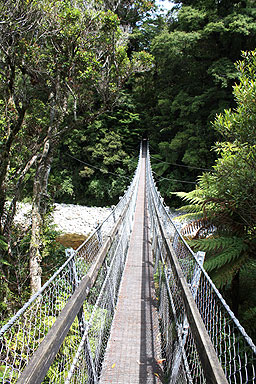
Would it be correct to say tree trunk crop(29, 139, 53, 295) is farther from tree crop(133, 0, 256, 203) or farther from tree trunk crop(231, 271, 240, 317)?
tree crop(133, 0, 256, 203)

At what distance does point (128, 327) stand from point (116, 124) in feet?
53.7

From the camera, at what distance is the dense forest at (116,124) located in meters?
3.78

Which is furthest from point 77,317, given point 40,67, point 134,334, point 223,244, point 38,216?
point 40,67

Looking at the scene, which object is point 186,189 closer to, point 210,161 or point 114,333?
point 210,161

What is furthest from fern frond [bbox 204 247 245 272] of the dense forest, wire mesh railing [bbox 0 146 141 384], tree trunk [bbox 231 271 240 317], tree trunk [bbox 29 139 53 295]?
tree trunk [bbox 29 139 53 295]

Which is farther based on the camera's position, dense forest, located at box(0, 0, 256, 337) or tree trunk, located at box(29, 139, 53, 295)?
tree trunk, located at box(29, 139, 53, 295)

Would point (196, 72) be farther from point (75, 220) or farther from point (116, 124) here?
point (75, 220)

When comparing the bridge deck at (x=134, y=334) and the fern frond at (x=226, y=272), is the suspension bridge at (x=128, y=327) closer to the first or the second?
the bridge deck at (x=134, y=334)

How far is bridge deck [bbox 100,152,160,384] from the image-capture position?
1.62 meters

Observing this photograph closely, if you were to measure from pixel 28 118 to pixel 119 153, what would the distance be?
9.83 m

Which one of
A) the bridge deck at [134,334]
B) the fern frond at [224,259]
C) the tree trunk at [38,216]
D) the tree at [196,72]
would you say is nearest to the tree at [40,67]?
the tree trunk at [38,216]

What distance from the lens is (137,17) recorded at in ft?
57.7

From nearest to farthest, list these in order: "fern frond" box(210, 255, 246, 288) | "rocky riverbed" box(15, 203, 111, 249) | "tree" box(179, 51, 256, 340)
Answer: "fern frond" box(210, 255, 246, 288)
"tree" box(179, 51, 256, 340)
"rocky riverbed" box(15, 203, 111, 249)

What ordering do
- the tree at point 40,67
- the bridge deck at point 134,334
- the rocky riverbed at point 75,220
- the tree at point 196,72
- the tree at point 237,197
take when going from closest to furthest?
the bridge deck at point 134,334
the tree at point 237,197
the tree at point 40,67
the tree at point 196,72
the rocky riverbed at point 75,220
